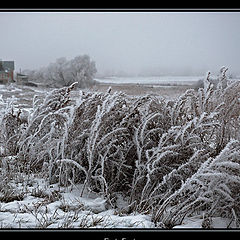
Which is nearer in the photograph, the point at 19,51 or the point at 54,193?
the point at 54,193

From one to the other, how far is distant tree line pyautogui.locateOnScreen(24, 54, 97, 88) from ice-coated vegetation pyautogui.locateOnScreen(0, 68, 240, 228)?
0.12 m

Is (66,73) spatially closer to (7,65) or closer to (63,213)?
(7,65)

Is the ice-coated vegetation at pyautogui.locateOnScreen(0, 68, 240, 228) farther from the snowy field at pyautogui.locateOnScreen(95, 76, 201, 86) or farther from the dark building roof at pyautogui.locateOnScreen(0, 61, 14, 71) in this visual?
the dark building roof at pyautogui.locateOnScreen(0, 61, 14, 71)

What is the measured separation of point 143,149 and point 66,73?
0.85m

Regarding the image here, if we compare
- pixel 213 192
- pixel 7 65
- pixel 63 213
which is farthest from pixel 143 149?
pixel 7 65

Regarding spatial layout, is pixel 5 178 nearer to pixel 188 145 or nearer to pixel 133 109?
pixel 133 109

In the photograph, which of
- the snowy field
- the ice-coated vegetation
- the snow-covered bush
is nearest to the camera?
the snow-covered bush

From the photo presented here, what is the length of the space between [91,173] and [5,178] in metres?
0.55

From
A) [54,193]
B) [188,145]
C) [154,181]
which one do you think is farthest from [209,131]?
[54,193]

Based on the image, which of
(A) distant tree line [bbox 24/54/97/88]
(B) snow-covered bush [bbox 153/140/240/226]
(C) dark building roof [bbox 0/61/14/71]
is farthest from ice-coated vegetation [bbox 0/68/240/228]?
(C) dark building roof [bbox 0/61/14/71]

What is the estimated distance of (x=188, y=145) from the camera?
1.74 meters

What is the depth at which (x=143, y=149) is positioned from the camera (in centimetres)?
187

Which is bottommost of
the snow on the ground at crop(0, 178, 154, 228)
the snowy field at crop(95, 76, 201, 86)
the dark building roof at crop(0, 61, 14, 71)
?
the snow on the ground at crop(0, 178, 154, 228)

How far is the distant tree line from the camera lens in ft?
7.25
